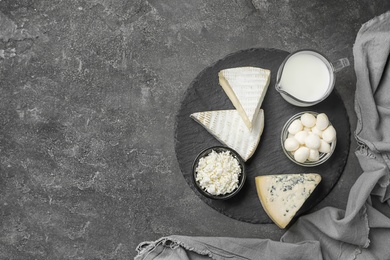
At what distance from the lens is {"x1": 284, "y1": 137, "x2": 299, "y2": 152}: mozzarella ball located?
158 centimetres

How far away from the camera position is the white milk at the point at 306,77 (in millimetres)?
1582

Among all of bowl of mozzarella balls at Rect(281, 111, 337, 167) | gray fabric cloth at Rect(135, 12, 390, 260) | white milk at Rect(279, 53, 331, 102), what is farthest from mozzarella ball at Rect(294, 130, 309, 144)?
gray fabric cloth at Rect(135, 12, 390, 260)

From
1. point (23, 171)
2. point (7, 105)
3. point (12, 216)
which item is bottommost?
point (12, 216)

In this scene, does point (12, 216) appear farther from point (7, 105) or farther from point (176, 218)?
point (176, 218)

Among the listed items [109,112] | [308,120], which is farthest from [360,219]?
[109,112]

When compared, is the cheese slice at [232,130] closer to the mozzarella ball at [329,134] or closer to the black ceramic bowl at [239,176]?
the black ceramic bowl at [239,176]

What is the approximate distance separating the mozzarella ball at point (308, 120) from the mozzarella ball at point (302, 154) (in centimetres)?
7

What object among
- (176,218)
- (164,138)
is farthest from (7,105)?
(176,218)

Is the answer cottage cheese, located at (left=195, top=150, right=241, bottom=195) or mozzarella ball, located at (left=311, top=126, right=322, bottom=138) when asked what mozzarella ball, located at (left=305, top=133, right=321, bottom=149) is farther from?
cottage cheese, located at (left=195, top=150, right=241, bottom=195)

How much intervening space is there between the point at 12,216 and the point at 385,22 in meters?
1.34

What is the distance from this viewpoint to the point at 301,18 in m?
1.73

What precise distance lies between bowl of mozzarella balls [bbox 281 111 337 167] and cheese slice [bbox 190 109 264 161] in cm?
9

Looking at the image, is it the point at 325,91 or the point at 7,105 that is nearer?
the point at 325,91

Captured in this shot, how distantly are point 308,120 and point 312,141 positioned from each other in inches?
2.7
